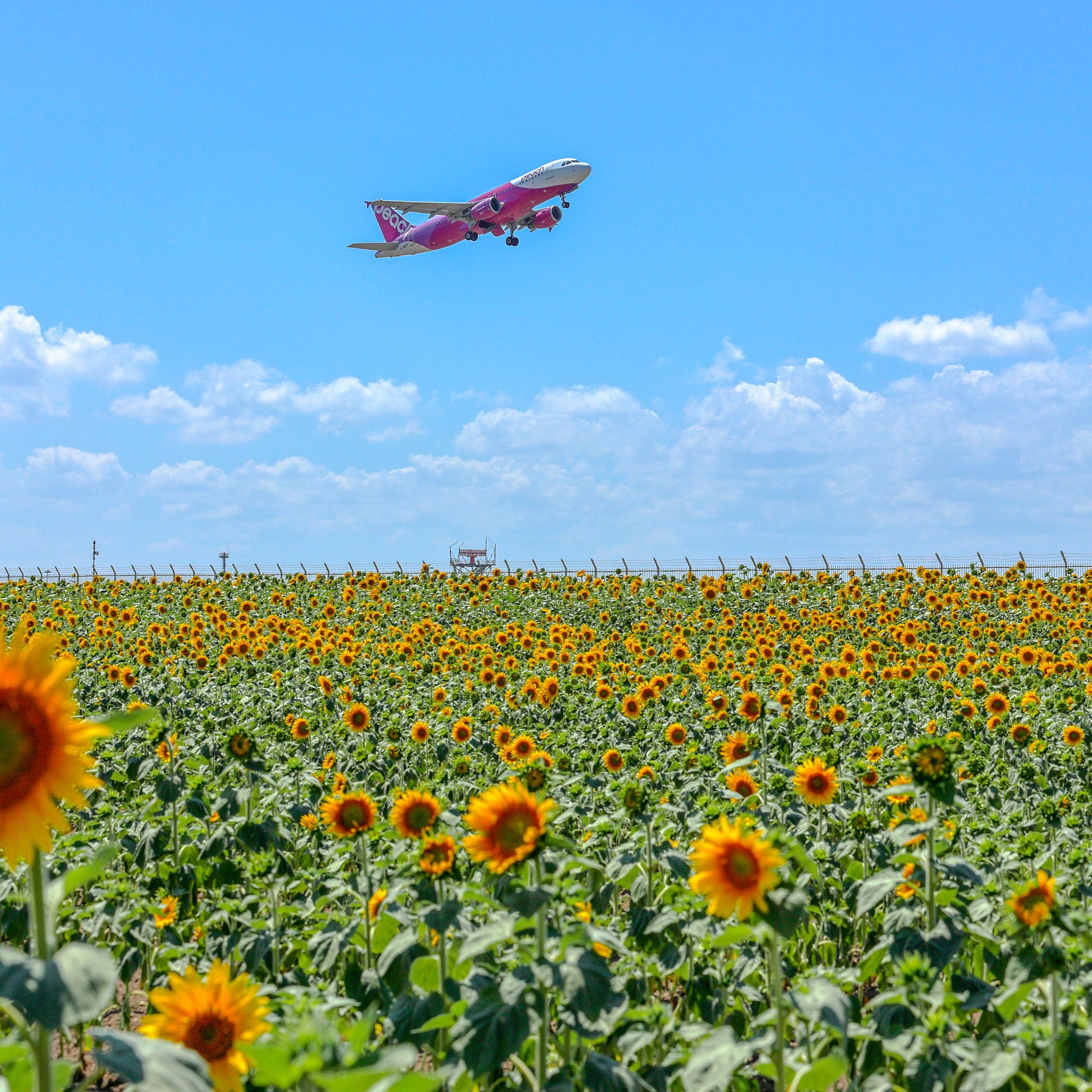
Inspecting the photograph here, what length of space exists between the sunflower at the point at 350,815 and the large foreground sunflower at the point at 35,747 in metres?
2.29

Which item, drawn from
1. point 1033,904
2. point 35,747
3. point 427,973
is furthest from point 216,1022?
point 1033,904

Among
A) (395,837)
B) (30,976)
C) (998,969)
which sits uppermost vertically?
(30,976)

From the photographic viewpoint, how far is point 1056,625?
1862cm

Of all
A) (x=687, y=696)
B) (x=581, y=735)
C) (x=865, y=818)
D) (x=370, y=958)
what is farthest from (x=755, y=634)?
(x=370, y=958)

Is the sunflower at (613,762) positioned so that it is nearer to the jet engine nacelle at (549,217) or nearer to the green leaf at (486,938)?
the green leaf at (486,938)

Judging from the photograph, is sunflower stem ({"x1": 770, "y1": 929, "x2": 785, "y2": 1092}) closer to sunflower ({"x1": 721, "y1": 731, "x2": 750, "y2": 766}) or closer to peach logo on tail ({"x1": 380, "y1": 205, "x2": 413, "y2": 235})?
sunflower ({"x1": 721, "y1": 731, "x2": 750, "y2": 766})

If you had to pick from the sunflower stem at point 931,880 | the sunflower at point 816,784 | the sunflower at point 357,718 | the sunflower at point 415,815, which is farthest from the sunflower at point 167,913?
the sunflower stem at point 931,880

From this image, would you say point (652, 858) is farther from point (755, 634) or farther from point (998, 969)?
point (755, 634)

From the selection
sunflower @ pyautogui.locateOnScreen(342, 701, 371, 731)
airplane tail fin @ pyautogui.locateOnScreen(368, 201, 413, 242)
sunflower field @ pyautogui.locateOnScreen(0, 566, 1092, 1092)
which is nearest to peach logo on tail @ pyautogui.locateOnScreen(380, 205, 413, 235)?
airplane tail fin @ pyautogui.locateOnScreen(368, 201, 413, 242)

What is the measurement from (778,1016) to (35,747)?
8.02 feet

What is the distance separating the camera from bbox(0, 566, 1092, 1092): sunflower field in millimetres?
2742

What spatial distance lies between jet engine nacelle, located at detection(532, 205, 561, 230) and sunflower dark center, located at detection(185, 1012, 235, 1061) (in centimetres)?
4541

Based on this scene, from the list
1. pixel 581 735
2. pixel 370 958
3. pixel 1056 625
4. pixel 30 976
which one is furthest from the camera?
pixel 1056 625

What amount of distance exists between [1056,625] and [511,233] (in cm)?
3374
